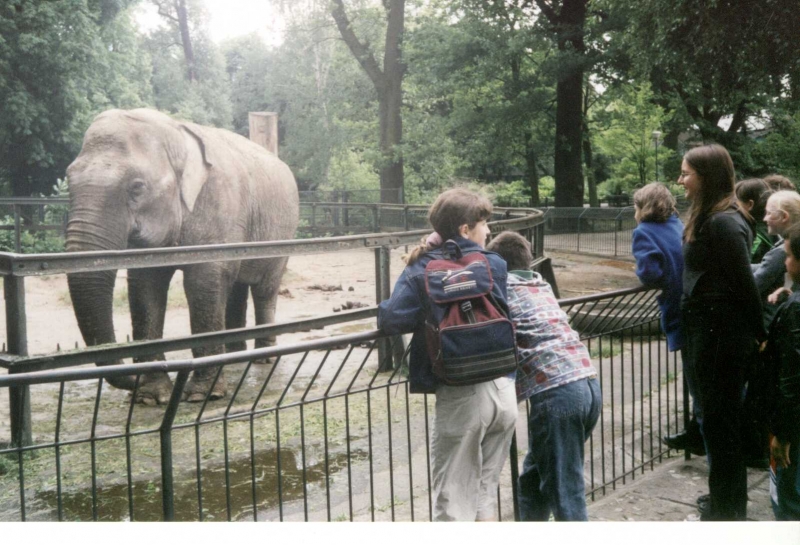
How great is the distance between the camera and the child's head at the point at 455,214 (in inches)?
119

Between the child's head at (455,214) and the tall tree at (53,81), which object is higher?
the tall tree at (53,81)

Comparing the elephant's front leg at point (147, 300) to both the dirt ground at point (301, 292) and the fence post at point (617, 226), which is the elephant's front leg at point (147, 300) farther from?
the fence post at point (617, 226)

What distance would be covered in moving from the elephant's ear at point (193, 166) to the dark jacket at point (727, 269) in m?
5.13

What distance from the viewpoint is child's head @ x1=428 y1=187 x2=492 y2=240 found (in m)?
3.02

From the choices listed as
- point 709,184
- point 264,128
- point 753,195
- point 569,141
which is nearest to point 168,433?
point 709,184

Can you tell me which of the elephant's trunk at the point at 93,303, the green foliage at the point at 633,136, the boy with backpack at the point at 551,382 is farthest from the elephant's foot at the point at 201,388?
Result: the green foliage at the point at 633,136

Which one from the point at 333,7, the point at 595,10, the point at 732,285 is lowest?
the point at 732,285

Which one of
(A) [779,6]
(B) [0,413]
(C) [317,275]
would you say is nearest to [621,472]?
(B) [0,413]

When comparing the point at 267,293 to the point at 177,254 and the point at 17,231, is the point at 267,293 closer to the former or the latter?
the point at 177,254

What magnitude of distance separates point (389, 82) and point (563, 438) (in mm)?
25638

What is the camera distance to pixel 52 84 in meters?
21.6

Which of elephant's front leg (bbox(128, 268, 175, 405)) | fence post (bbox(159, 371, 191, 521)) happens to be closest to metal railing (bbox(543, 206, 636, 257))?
elephant's front leg (bbox(128, 268, 175, 405))
